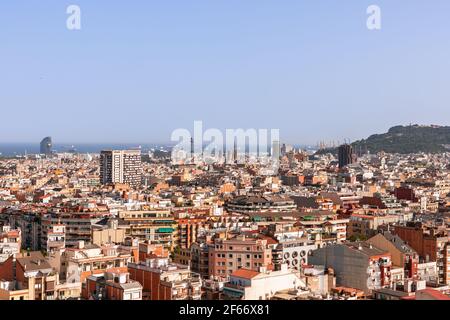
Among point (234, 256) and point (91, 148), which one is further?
point (91, 148)

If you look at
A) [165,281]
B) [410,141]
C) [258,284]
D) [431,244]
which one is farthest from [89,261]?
[410,141]

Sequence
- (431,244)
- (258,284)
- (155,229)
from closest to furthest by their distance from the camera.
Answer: (258,284)
(431,244)
(155,229)

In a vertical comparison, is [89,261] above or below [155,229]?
above

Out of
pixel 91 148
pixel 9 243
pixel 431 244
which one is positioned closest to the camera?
pixel 431 244

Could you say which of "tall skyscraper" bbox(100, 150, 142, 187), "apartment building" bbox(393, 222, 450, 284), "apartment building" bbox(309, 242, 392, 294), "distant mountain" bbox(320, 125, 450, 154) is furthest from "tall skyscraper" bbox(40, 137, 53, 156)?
"apartment building" bbox(309, 242, 392, 294)

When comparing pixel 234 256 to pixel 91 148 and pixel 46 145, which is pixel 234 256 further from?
pixel 91 148

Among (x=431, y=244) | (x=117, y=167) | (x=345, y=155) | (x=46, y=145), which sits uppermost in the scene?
(x=46, y=145)

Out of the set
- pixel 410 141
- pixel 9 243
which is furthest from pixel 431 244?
pixel 410 141

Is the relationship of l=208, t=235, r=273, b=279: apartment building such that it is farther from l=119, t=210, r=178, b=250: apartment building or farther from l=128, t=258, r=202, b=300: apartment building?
l=119, t=210, r=178, b=250: apartment building
